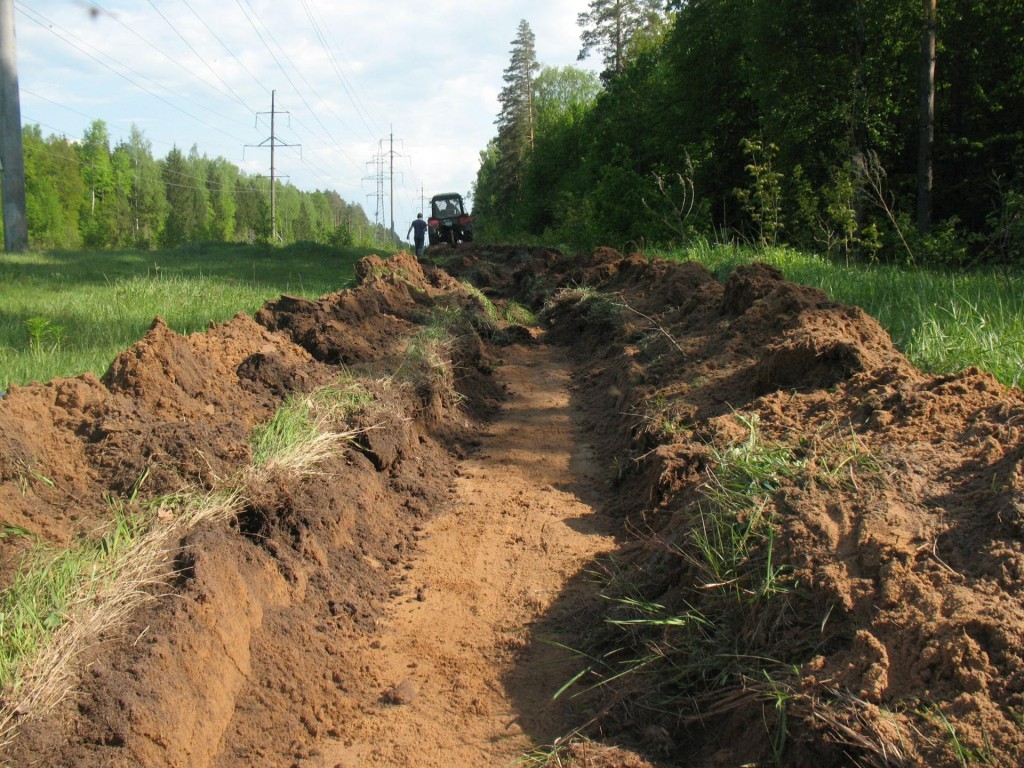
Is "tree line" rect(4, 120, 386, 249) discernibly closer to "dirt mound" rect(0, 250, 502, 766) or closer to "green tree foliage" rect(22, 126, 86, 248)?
"green tree foliage" rect(22, 126, 86, 248)

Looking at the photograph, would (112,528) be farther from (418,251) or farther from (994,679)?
(418,251)

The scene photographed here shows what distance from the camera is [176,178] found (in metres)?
104

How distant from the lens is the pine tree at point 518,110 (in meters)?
67.5

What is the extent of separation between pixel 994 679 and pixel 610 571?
221 cm

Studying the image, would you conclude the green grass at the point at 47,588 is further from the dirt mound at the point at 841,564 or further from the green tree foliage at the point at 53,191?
the green tree foliage at the point at 53,191

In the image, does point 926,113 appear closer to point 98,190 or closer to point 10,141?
point 10,141

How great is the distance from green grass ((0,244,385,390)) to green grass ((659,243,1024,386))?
6.11 metres

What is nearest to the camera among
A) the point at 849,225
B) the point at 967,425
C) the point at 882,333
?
the point at 967,425

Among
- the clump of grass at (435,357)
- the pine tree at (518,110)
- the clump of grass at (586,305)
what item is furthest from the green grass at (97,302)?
the pine tree at (518,110)

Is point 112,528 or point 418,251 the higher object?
point 418,251

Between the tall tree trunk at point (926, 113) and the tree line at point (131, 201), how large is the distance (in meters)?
31.6

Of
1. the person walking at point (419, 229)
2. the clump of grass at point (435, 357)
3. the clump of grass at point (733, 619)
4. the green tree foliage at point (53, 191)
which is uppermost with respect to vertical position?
the green tree foliage at point (53, 191)

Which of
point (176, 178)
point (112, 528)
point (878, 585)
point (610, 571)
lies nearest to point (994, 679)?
point (878, 585)

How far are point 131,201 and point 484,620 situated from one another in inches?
3906
